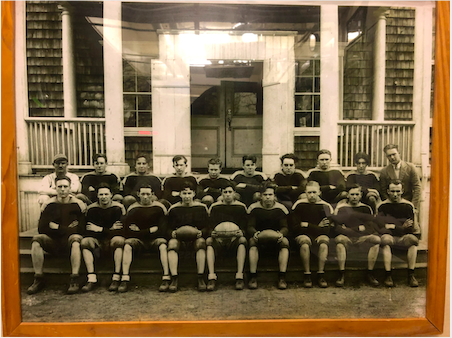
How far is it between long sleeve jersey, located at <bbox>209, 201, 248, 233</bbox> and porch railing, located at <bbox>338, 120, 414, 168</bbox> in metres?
0.72

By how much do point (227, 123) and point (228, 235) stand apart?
716mm

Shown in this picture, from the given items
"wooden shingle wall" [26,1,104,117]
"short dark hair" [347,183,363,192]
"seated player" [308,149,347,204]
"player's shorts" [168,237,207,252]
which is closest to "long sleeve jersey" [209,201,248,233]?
"player's shorts" [168,237,207,252]

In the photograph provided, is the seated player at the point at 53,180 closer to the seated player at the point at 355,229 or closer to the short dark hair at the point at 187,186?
the short dark hair at the point at 187,186

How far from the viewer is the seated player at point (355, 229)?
65.5 inches

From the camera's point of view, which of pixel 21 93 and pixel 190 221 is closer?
pixel 21 93

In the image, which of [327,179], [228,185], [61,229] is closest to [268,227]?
[228,185]

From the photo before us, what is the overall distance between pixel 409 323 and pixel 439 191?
0.84 metres

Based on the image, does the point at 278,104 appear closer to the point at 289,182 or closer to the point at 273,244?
the point at 289,182

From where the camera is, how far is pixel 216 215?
163 centimetres

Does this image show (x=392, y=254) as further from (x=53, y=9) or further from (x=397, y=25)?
(x=53, y=9)

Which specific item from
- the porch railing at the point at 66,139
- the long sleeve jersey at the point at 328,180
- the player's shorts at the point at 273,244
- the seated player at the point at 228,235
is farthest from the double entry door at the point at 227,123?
the porch railing at the point at 66,139

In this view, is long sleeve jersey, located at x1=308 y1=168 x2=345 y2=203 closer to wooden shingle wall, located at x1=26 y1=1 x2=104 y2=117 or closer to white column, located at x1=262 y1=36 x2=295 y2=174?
white column, located at x1=262 y1=36 x2=295 y2=174

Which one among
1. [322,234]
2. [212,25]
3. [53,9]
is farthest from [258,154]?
[53,9]

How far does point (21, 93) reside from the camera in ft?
4.91
